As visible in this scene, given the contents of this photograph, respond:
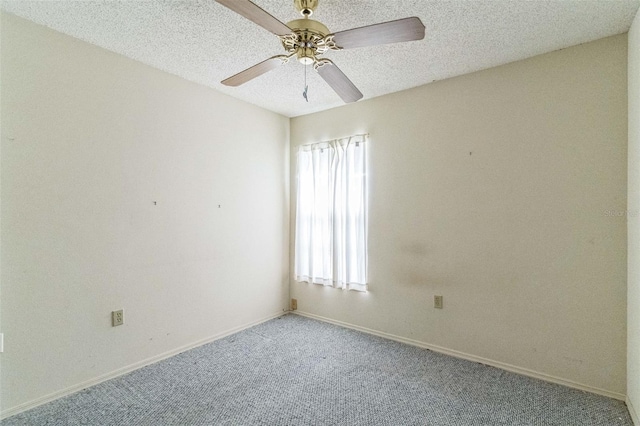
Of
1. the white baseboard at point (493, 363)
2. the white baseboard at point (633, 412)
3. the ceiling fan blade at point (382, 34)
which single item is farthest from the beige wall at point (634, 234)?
the ceiling fan blade at point (382, 34)

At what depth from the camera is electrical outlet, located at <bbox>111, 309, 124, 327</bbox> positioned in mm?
2484

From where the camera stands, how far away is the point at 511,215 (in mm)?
2596

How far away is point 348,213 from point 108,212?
2159 mm

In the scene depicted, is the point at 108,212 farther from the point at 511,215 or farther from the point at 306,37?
the point at 511,215

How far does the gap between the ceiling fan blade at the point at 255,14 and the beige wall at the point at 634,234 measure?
6.89 ft

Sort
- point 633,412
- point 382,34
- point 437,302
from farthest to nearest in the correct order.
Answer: point 437,302
point 633,412
point 382,34

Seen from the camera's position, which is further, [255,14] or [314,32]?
[314,32]

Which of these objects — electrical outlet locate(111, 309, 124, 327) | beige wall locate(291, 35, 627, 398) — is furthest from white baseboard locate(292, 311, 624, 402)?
electrical outlet locate(111, 309, 124, 327)

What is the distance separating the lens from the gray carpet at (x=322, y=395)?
1.98 metres

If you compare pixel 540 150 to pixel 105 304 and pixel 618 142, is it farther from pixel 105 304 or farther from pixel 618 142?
pixel 105 304

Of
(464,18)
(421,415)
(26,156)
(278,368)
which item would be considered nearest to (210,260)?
(278,368)

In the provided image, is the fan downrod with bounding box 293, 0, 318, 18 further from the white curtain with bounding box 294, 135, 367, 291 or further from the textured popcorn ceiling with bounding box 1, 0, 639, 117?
the white curtain with bounding box 294, 135, 367, 291

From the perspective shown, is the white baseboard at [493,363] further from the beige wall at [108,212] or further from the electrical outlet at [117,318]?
the electrical outlet at [117,318]

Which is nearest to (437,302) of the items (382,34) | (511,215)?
(511,215)
